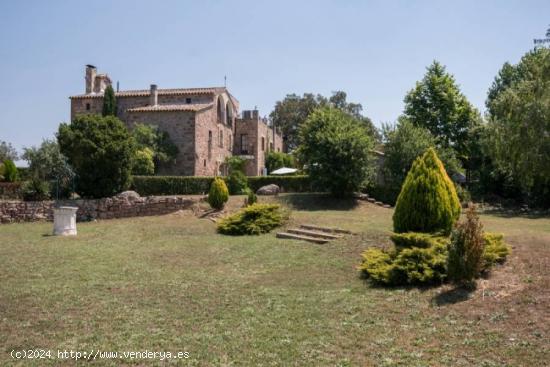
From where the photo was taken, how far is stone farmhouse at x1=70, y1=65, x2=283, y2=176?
33000 mm

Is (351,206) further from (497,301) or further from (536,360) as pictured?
(536,360)

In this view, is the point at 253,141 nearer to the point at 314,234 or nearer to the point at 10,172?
the point at 10,172

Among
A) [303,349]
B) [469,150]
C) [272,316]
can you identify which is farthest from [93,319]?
[469,150]

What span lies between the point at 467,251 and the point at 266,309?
3561mm

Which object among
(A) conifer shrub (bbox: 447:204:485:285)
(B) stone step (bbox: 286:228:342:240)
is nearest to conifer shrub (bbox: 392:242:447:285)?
(A) conifer shrub (bbox: 447:204:485:285)

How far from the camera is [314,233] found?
1459cm

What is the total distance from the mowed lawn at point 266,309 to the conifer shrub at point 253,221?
2754mm

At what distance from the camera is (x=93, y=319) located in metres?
7.06

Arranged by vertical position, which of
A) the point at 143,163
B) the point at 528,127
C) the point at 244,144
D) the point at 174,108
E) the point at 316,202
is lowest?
the point at 316,202

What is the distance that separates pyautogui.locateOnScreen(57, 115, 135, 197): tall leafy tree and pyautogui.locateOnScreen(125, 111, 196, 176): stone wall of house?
10379 millimetres

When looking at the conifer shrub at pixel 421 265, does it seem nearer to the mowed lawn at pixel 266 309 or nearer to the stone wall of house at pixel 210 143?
the mowed lawn at pixel 266 309

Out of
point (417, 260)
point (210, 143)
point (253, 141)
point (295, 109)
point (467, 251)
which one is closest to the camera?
point (467, 251)

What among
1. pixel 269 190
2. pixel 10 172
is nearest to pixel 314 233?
pixel 269 190

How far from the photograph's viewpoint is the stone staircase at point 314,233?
13885mm
